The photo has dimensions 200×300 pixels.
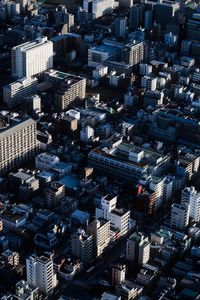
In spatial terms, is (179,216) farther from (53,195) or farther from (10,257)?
(10,257)

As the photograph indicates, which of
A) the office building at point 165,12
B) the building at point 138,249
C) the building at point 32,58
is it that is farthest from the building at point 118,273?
the office building at point 165,12

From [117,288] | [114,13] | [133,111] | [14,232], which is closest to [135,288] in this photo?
[117,288]

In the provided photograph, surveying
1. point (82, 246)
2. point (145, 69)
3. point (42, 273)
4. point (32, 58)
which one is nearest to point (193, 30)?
point (145, 69)

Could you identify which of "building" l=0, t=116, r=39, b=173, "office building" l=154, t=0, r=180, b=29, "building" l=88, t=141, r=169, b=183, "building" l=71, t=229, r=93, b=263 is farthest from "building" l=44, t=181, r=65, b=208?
"office building" l=154, t=0, r=180, b=29

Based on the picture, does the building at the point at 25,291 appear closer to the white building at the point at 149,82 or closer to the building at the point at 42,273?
the building at the point at 42,273

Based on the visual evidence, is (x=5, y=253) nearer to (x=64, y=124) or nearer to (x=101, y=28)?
(x=64, y=124)

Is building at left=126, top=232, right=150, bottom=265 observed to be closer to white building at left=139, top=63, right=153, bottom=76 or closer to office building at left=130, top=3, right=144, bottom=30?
white building at left=139, top=63, right=153, bottom=76
